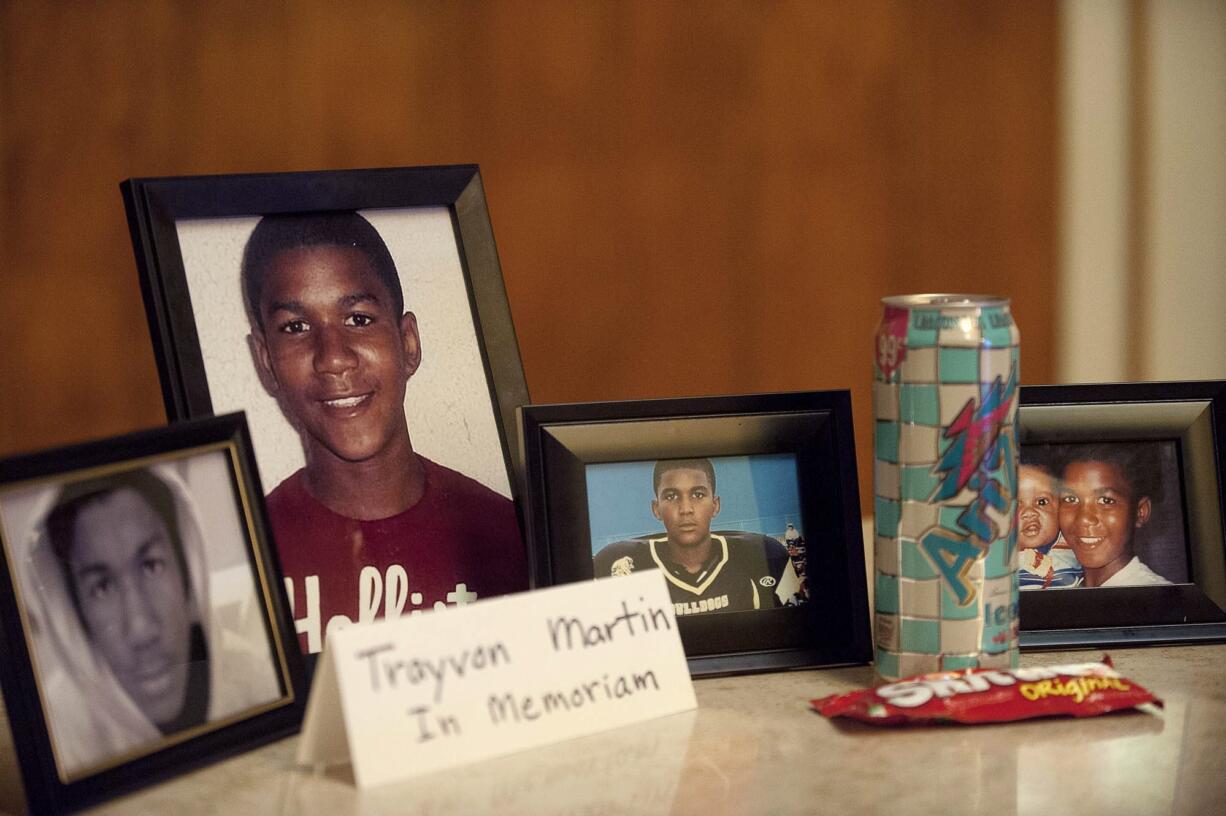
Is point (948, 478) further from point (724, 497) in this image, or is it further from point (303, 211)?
point (303, 211)

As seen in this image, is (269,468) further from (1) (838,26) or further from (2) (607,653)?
(1) (838,26)

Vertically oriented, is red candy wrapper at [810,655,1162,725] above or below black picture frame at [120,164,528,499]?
below

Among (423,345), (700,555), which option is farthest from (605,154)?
(700,555)

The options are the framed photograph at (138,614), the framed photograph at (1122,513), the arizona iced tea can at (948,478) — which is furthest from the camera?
the framed photograph at (1122,513)

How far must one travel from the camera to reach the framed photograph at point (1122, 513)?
85 cm

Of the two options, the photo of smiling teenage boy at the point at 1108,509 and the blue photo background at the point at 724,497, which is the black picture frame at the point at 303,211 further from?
the photo of smiling teenage boy at the point at 1108,509

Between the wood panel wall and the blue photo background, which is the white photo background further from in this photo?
the wood panel wall

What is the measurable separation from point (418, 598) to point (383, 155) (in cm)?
66

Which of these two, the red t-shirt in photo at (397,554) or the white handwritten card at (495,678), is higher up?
the red t-shirt in photo at (397,554)

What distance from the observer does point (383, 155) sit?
1.32 meters

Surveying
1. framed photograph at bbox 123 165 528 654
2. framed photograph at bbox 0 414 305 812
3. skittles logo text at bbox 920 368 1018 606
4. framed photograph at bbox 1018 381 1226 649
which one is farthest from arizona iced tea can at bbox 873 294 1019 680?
framed photograph at bbox 0 414 305 812

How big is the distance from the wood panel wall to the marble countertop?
0.69 metres

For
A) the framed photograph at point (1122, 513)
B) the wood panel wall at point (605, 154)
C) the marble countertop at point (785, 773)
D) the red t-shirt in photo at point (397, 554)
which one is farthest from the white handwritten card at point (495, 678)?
the wood panel wall at point (605, 154)

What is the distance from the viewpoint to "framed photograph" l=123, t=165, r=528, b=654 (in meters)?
0.78
